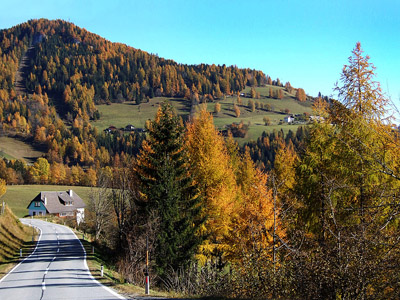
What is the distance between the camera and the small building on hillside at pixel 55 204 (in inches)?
3327

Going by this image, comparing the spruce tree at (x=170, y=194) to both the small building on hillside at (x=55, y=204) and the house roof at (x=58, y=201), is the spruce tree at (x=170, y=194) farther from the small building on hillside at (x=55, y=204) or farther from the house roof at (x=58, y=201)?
the house roof at (x=58, y=201)

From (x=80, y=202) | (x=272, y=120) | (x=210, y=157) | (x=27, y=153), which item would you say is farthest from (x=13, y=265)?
(x=272, y=120)

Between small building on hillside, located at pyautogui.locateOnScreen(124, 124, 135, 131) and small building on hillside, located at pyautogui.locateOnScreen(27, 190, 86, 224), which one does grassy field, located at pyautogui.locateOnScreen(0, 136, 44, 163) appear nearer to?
small building on hillside, located at pyautogui.locateOnScreen(124, 124, 135, 131)

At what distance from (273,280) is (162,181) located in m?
13.2

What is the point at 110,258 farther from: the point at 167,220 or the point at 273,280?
the point at 273,280

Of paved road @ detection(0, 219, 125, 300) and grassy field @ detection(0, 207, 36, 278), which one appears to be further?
grassy field @ detection(0, 207, 36, 278)

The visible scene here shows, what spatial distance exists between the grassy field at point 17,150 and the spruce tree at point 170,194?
147390 millimetres

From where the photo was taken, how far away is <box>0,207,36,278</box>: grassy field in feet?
93.4

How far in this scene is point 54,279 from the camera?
19.8 meters

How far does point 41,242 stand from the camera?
1533 inches

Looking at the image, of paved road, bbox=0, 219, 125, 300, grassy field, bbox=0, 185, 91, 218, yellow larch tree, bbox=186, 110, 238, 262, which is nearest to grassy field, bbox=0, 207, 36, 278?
paved road, bbox=0, 219, 125, 300

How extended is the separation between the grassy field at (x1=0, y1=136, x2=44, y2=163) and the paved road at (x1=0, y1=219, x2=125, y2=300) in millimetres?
138153

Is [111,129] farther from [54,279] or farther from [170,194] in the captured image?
[54,279]

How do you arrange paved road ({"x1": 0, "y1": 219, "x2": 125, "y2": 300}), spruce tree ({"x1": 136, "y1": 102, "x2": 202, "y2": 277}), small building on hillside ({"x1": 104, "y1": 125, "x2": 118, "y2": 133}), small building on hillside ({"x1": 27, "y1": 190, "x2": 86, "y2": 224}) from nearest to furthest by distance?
paved road ({"x1": 0, "y1": 219, "x2": 125, "y2": 300}) → spruce tree ({"x1": 136, "y1": 102, "x2": 202, "y2": 277}) → small building on hillside ({"x1": 27, "y1": 190, "x2": 86, "y2": 224}) → small building on hillside ({"x1": 104, "y1": 125, "x2": 118, "y2": 133})
